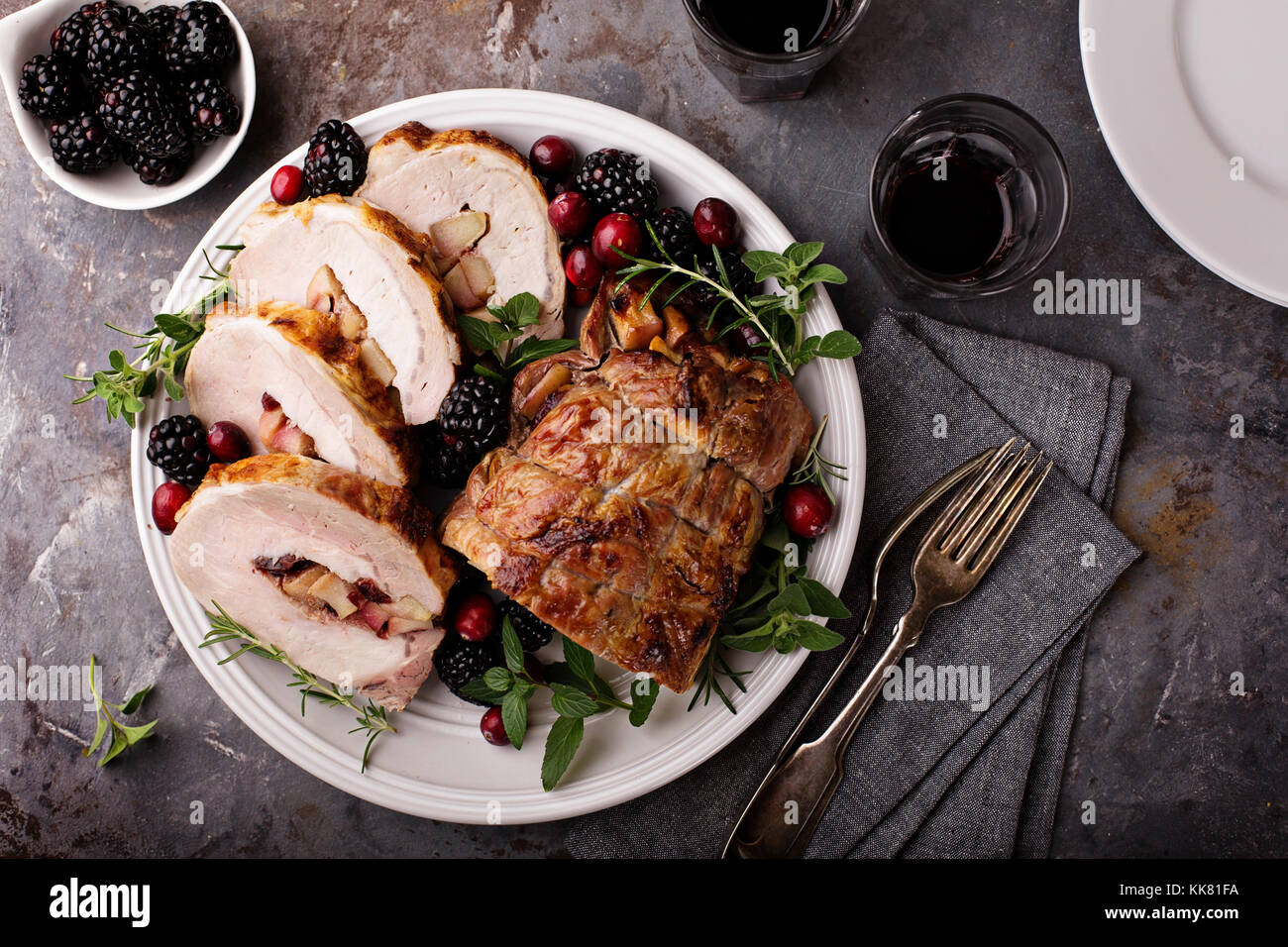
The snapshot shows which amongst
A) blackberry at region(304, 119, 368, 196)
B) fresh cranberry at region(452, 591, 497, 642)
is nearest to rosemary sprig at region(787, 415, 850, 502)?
fresh cranberry at region(452, 591, 497, 642)

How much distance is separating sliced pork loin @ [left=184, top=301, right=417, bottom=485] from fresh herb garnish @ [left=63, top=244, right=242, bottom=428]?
0.27 ft

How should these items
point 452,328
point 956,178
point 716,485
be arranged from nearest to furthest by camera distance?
point 716,485 < point 452,328 < point 956,178

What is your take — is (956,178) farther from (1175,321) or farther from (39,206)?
(39,206)

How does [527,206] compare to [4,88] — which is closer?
[527,206]

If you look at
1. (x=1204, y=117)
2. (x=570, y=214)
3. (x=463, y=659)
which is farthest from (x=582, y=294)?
(x=1204, y=117)

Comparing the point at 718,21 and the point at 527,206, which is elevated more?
the point at 718,21

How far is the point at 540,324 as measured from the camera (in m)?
1.93

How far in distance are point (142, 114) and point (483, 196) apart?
0.82 meters

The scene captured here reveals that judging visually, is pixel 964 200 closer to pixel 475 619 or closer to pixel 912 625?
pixel 912 625

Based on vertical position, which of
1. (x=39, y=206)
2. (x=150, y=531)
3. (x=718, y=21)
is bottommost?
(x=150, y=531)

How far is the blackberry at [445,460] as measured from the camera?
180 cm

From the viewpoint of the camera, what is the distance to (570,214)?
188cm
